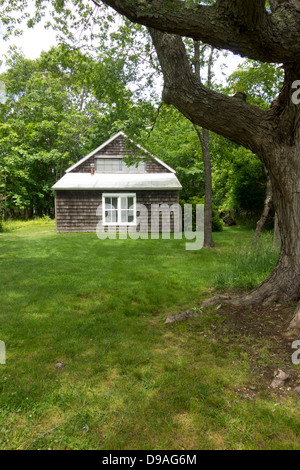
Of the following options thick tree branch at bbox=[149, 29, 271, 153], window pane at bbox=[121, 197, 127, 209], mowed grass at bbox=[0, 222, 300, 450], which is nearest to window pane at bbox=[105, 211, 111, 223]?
window pane at bbox=[121, 197, 127, 209]

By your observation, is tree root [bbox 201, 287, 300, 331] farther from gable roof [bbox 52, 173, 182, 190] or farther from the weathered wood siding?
the weathered wood siding

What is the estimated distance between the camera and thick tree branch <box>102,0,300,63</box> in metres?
2.54

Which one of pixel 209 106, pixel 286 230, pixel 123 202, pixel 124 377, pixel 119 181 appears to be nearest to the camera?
pixel 124 377

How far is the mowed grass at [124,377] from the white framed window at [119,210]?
10602 millimetres

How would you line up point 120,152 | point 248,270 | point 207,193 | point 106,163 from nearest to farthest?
1. point 248,270
2. point 207,193
3. point 120,152
4. point 106,163

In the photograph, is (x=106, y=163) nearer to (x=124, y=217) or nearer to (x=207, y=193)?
(x=124, y=217)

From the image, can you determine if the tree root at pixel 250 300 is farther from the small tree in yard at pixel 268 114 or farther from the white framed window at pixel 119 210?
the white framed window at pixel 119 210

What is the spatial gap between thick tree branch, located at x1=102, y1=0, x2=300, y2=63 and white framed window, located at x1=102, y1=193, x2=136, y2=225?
13.8 metres

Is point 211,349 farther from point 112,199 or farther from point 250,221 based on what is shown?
point 250,221

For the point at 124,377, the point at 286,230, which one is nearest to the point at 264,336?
the point at 286,230

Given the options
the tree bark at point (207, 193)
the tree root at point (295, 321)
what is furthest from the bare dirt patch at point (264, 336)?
the tree bark at point (207, 193)

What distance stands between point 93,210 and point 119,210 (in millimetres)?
1464

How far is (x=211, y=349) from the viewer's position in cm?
349

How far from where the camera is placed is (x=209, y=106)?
12.4ft
